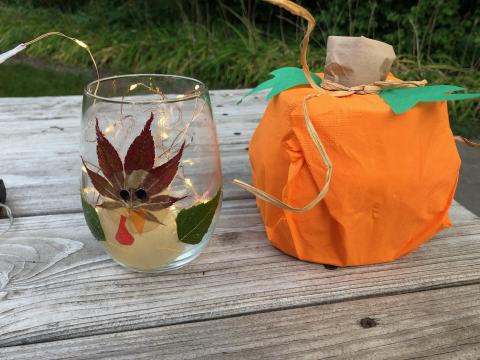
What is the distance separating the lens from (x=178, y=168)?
20.2 inches

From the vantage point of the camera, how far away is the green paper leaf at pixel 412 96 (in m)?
0.55

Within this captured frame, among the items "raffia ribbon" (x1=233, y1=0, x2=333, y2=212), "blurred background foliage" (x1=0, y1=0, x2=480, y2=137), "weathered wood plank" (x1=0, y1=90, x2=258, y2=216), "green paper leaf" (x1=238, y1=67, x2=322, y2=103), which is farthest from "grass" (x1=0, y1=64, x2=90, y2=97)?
"raffia ribbon" (x1=233, y1=0, x2=333, y2=212)

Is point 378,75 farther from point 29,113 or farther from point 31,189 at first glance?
point 29,113

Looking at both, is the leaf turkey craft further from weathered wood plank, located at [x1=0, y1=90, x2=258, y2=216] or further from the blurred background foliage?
the blurred background foliage

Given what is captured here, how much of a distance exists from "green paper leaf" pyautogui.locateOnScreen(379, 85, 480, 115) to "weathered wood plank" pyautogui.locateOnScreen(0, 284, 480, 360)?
223 millimetres

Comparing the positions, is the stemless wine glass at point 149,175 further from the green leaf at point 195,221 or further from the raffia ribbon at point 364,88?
the raffia ribbon at point 364,88

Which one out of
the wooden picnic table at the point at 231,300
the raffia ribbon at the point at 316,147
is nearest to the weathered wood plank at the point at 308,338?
the wooden picnic table at the point at 231,300

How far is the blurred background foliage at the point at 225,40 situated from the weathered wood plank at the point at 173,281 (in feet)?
6.30

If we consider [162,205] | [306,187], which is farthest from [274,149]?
[162,205]

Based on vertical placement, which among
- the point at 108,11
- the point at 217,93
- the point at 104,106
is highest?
the point at 104,106

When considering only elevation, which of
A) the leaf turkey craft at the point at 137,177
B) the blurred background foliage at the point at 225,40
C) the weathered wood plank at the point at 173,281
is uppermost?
the leaf turkey craft at the point at 137,177

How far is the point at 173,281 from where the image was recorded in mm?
557

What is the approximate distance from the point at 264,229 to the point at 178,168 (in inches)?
8.0

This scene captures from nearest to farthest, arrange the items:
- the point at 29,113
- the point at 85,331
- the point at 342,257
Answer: the point at 85,331
the point at 342,257
the point at 29,113
